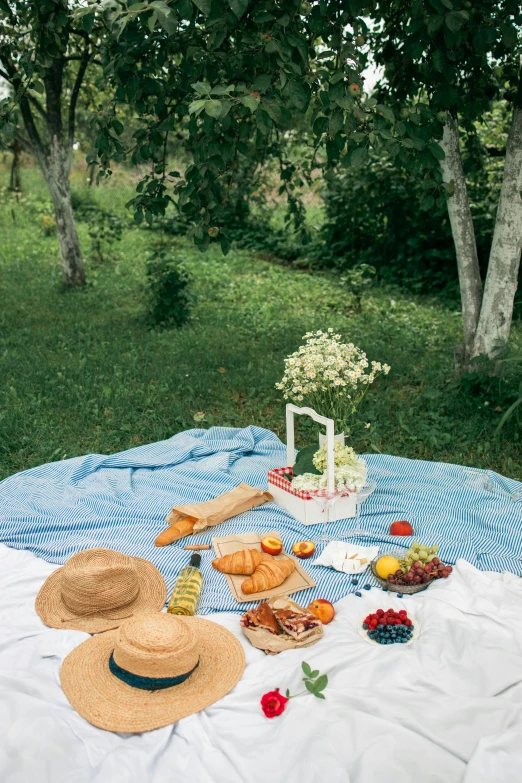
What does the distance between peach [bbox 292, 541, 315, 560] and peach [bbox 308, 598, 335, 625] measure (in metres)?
0.60

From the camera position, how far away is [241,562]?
397cm

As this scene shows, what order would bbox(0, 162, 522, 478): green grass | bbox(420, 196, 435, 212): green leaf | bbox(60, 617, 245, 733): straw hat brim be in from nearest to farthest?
bbox(60, 617, 245, 733): straw hat brim < bbox(420, 196, 435, 212): green leaf < bbox(0, 162, 522, 478): green grass

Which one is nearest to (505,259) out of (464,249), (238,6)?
(464,249)

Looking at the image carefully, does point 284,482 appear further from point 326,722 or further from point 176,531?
point 326,722

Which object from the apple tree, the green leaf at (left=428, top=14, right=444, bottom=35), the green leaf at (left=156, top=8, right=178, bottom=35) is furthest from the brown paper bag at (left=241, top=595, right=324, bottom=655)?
the green leaf at (left=428, top=14, right=444, bottom=35)

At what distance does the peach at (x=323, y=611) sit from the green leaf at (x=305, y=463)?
1.18 metres

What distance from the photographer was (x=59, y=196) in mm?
9680

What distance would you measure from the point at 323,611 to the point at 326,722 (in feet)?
2.62

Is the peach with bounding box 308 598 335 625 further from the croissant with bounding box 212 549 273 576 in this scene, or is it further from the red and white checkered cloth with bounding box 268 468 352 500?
the red and white checkered cloth with bounding box 268 468 352 500

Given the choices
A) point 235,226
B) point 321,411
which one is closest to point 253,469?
point 321,411

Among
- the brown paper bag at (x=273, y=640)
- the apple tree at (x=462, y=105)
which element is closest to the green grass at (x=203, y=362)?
the apple tree at (x=462, y=105)

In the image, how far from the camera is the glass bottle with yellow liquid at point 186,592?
3.54m

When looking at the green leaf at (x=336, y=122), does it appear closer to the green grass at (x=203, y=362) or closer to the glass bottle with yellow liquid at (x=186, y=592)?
the green grass at (x=203, y=362)

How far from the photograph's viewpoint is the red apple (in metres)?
4.36
